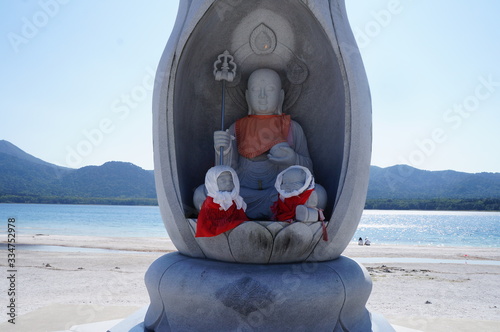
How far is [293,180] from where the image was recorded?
350 centimetres

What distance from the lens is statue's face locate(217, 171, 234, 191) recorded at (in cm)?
345

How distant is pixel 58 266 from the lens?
1054 centimetres

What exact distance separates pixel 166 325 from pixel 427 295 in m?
5.61

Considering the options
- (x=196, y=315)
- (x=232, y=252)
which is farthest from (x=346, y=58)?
(x=196, y=315)

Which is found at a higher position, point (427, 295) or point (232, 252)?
point (232, 252)

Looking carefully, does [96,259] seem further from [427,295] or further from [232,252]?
[232,252]

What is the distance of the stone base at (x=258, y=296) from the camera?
10.4ft

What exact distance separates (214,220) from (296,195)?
702mm

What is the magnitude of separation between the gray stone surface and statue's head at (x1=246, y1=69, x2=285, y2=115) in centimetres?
17

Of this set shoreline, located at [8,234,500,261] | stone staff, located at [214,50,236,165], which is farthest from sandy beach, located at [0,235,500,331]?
shoreline, located at [8,234,500,261]

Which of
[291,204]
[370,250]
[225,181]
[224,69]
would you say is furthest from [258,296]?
[370,250]

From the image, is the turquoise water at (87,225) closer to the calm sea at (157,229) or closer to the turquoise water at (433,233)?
the calm sea at (157,229)

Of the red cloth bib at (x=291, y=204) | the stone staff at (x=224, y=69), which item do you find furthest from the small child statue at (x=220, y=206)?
the stone staff at (x=224, y=69)

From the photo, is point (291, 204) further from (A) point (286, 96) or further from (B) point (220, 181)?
(A) point (286, 96)
